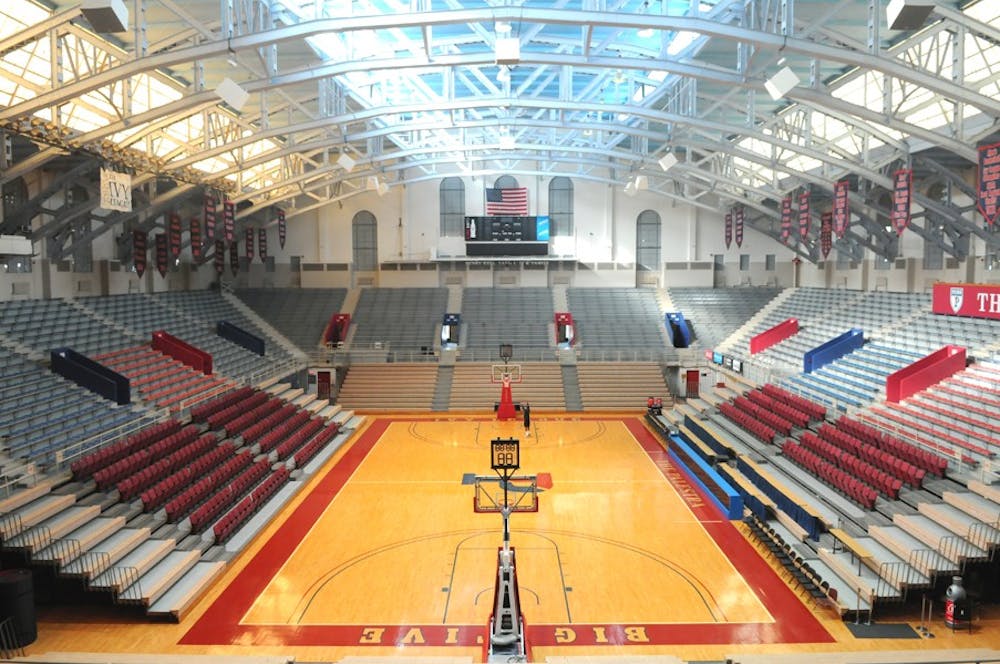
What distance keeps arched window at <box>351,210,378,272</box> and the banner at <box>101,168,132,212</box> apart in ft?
69.5

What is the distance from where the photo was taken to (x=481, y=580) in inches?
517

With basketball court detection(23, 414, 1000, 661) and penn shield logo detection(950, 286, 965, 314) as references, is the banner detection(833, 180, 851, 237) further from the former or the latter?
basketball court detection(23, 414, 1000, 661)

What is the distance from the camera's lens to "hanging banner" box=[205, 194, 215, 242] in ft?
82.0

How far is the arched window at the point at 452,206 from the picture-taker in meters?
38.8

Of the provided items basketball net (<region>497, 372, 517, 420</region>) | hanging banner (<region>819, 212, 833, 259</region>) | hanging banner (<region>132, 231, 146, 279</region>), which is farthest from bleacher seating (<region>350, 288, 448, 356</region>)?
hanging banner (<region>819, 212, 833, 259</region>)

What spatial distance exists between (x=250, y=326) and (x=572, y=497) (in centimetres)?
2220

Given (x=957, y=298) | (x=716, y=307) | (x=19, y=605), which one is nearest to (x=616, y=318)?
(x=716, y=307)

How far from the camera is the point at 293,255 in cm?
3966

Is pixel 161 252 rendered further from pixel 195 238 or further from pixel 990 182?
pixel 990 182

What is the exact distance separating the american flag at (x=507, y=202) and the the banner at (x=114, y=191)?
2039 cm

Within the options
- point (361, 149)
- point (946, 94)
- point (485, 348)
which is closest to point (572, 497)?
point (946, 94)

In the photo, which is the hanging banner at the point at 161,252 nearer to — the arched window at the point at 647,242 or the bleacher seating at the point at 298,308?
the bleacher seating at the point at 298,308

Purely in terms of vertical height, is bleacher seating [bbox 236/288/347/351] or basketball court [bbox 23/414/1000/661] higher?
bleacher seating [bbox 236/288/347/351]

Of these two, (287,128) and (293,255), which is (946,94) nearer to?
(287,128)
